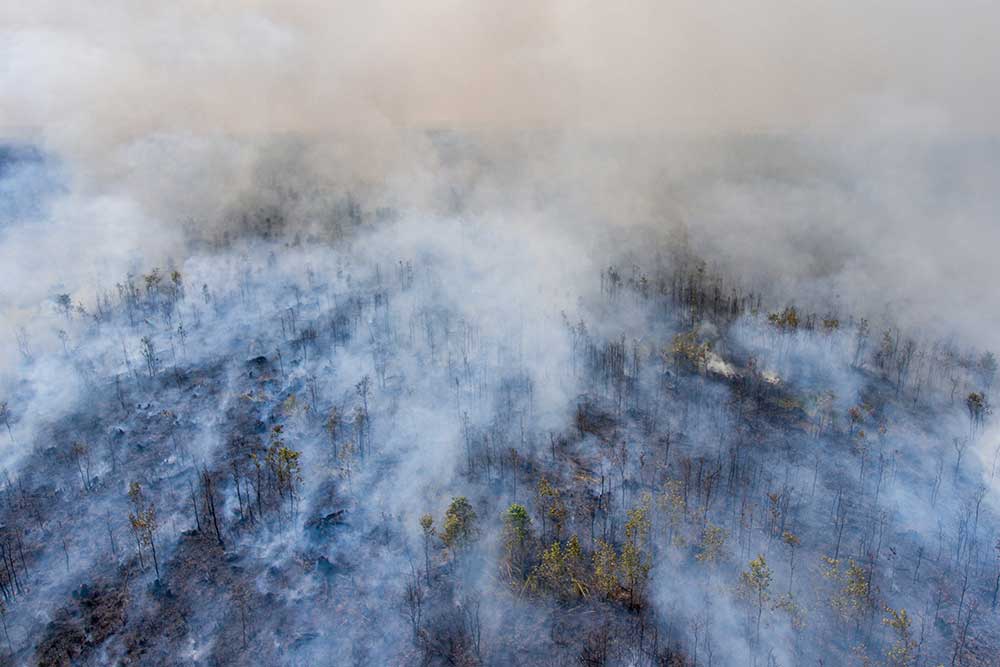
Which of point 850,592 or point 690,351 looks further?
point 690,351

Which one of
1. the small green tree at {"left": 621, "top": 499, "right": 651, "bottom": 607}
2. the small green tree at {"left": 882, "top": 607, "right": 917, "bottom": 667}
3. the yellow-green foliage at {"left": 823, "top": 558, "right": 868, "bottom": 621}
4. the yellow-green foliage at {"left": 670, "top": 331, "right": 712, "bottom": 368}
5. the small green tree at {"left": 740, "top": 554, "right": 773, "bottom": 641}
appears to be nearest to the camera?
the small green tree at {"left": 882, "top": 607, "right": 917, "bottom": 667}

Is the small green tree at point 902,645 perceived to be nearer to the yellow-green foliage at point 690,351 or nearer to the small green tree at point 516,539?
the small green tree at point 516,539

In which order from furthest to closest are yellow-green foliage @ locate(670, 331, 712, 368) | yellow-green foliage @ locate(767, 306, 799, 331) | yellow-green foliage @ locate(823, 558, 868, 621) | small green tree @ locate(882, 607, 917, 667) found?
yellow-green foliage @ locate(767, 306, 799, 331) → yellow-green foliage @ locate(670, 331, 712, 368) → yellow-green foliage @ locate(823, 558, 868, 621) → small green tree @ locate(882, 607, 917, 667)

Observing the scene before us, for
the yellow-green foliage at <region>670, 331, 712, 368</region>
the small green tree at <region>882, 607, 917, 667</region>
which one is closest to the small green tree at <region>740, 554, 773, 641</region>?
the small green tree at <region>882, 607, 917, 667</region>

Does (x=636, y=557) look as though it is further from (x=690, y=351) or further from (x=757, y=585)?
(x=690, y=351)

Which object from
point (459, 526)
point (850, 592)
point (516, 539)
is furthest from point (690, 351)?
point (459, 526)

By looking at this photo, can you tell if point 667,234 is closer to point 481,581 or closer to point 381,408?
point 381,408

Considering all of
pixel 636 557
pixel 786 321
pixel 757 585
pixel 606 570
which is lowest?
pixel 757 585

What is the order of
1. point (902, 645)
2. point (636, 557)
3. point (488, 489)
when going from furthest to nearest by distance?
1. point (488, 489)
2. point (636, 557)
3. point (902, 645)

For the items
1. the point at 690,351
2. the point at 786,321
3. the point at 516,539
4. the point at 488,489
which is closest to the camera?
the point at 516,539

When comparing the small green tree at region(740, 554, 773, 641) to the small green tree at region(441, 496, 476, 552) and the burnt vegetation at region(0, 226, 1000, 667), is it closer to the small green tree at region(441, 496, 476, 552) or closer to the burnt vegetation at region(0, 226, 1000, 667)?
the burnt vegetation at region(0, 226, 1000, 667)

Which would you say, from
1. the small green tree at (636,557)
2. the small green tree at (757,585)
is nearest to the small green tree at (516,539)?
the small green tree at (636,557)

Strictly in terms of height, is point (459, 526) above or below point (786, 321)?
below
